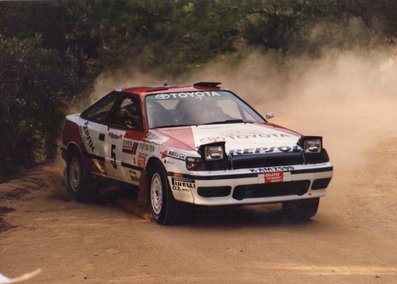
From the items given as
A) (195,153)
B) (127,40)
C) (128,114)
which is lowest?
(195,153)

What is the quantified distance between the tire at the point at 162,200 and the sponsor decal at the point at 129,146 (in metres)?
0.45

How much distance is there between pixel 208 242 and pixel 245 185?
76cm

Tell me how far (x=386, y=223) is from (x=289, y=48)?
12.5 metres

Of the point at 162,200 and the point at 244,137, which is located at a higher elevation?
the point at 244,137

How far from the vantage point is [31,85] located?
15.3m

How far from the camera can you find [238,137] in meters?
8.82

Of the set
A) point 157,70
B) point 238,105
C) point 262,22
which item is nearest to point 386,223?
point 238,105

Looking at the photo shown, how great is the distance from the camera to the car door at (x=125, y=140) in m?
9.53

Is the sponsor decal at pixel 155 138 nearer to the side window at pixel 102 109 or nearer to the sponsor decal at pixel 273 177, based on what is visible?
the sponsor decal at pixel 273 177

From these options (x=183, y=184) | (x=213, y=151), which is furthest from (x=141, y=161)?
(x=213, y=151)

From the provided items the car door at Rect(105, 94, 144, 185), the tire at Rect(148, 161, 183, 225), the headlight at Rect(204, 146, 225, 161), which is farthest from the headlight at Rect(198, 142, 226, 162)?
the car door at Rect(105, 94, 144, 185)

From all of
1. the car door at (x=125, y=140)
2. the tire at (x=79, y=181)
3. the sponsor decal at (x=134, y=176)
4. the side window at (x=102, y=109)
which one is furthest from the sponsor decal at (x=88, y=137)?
the sponsor decal at (x=134, y=176)

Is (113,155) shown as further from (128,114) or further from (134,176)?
(134,176)

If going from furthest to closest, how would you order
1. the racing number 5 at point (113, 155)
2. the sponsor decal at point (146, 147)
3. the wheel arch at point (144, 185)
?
the racing number 5 at point (113, 155) → the wheel arch at point (144, 185) → the sponsor decal at point (146, 147)
